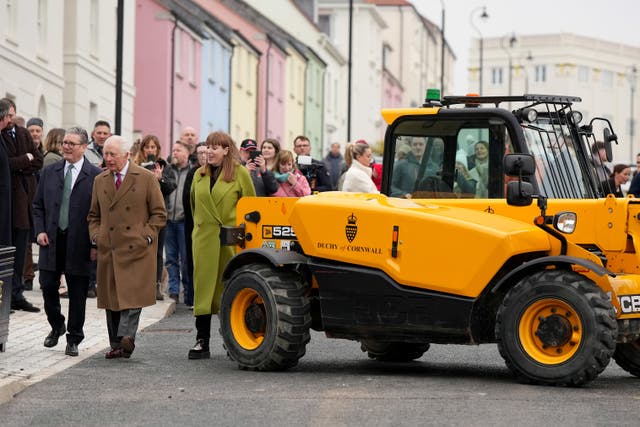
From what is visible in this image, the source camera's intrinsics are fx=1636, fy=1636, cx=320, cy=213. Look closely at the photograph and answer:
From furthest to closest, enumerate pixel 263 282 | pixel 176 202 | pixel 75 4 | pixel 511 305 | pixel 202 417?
pixel 75 4 < pixel 176 202 < pixel 263 282 < pixel 511 305 < pixel 202 417

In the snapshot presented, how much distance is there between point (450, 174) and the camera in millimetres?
12766

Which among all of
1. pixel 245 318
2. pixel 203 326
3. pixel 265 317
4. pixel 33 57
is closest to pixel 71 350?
pixel 203 326

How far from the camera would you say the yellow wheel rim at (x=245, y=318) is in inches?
502

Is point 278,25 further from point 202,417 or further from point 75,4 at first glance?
point 202,417

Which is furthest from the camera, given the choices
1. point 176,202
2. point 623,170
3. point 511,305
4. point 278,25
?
point 278,25

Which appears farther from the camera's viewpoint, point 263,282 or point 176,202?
point 176,202

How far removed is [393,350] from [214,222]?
182cm

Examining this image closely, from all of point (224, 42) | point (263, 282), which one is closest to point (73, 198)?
point (263, 282)

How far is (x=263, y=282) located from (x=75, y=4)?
91.2ft

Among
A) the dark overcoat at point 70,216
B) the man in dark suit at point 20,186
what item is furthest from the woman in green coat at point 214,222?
the man in dark suit at point 20,186

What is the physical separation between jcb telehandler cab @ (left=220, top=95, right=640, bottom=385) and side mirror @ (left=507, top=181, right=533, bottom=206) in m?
0.01

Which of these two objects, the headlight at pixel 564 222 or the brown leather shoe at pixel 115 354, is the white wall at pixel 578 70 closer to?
the brown leather shoe at pixel 115 354

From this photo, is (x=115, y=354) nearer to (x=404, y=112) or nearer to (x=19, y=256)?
(x=404, y=112)

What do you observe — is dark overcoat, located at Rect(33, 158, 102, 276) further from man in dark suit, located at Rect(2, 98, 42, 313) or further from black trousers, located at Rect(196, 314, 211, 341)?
man in dark suit, located at Rect(2, 98, 42, 313)
